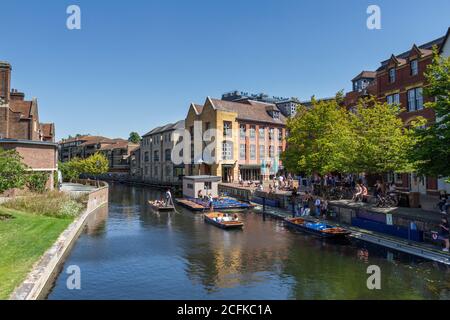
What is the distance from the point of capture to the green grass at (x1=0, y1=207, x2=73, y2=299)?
52.1 feet

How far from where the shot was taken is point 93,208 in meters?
44.3

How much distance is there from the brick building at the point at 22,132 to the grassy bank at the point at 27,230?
6.87 metres

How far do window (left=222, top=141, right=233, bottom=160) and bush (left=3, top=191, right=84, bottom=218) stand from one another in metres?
35.1

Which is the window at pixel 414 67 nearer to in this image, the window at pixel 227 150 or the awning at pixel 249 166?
the window at pixel 227 150

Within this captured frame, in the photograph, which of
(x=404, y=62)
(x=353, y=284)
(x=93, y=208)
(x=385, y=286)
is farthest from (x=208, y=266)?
(x=404, y=62)

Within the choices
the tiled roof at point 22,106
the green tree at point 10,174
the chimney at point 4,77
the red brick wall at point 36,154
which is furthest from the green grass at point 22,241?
the tiled roof at point 22,106

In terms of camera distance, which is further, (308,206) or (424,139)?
(308,206)

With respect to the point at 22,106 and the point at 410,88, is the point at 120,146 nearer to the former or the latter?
the point at 22,106

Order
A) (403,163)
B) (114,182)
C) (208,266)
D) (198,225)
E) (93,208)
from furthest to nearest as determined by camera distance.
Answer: (114,182) < (93,208) < (198,225) < (403,163) < (208,266)

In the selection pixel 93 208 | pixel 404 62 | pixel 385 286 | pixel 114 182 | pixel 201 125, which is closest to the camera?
pixel 385 286

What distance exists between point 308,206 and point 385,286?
18987mm

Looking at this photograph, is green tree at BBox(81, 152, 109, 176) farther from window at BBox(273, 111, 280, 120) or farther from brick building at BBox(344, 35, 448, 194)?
brick building at BBox(344, 35, 448, 194)

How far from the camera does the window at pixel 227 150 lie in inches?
2645

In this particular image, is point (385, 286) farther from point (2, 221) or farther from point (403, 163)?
point (2, 221)
